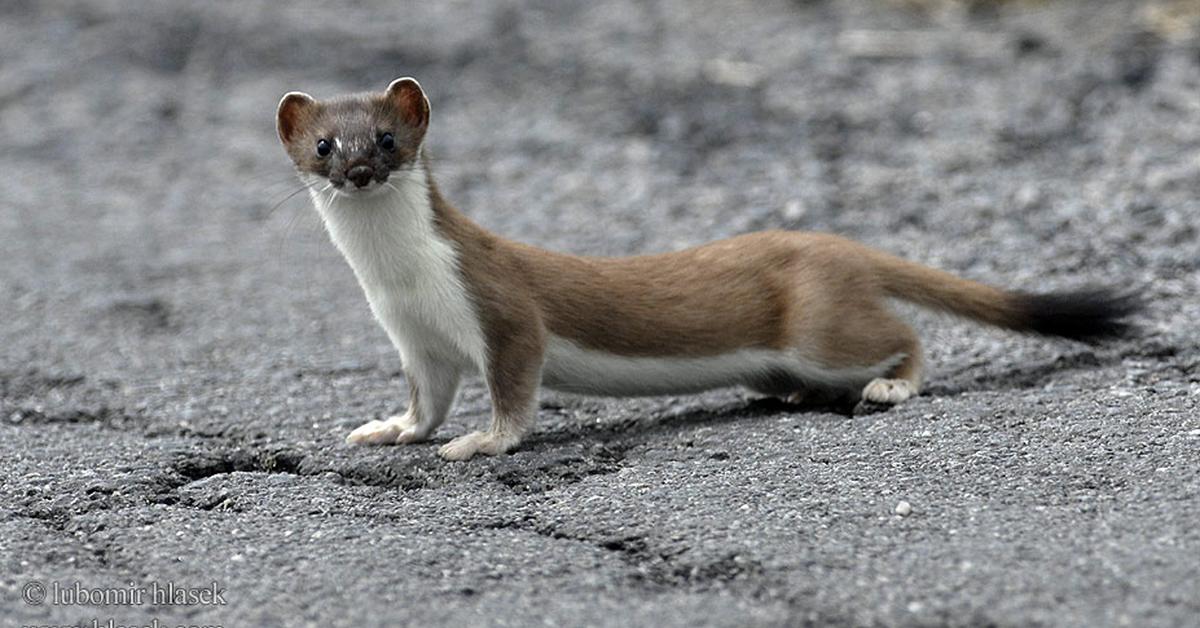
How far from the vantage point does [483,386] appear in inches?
220

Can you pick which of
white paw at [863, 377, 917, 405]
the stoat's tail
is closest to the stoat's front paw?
white paw at [863, 377, 917, 405]

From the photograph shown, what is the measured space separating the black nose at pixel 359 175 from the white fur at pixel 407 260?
80mm

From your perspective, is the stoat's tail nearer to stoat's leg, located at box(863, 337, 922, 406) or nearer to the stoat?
the stoat

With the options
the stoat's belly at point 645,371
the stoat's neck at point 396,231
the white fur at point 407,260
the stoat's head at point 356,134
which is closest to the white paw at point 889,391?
the stoat's belly at point 645,371

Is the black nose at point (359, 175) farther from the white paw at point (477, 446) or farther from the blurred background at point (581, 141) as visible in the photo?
the blurred background at point (581, 141)

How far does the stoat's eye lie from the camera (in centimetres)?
452

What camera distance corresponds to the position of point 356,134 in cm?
450

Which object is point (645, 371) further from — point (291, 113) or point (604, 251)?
point (604, 251)

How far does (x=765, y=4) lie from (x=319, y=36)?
2936 millimetres

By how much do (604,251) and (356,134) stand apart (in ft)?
8.73

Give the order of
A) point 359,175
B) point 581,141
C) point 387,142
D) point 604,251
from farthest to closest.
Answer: point 581,141
point 604,251
point 387,142
point 359,175

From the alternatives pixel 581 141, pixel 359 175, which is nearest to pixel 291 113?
pixel 359 175

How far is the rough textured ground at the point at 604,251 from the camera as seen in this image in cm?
349

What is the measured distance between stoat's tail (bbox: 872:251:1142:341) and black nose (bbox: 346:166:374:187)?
1635mm
